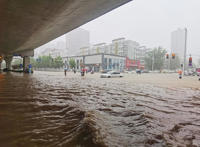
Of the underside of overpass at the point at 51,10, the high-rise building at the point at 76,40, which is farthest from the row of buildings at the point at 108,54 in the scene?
the underside of overpass at the point at 51,10

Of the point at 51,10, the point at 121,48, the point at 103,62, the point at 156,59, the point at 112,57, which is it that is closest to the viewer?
the point at 51,10

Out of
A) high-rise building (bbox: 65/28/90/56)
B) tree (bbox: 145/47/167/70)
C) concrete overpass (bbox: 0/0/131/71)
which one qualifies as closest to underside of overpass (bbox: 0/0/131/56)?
concrete overpass (bbox: 0/0/131/71)

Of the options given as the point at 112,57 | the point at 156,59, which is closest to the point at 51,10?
the point at 112,57

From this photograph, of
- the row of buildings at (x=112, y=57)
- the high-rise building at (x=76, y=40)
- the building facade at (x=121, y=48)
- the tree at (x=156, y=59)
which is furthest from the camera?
the high-rise building at (x=76, y=40)

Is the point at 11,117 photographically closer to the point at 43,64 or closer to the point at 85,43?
the point at 43,64

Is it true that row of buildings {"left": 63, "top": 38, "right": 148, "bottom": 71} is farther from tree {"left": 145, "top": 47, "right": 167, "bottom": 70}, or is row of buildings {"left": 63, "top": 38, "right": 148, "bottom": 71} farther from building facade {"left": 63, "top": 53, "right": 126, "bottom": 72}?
tree {"left": 145, "top": 47, "right": 167, "bottom": 70}

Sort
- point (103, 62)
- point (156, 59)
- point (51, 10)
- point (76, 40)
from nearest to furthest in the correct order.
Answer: point (51, 10)
point (103, 62)
point (156, 59)
point (76, 40)

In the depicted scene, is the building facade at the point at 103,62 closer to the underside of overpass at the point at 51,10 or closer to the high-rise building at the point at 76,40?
the underside of overpass at the point at 51,10

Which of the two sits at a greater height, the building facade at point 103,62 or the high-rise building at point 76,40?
the high-rise building at point 76,40

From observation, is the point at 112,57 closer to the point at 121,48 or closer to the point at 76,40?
the point at 121,48

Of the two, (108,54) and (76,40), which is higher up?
(76,40)

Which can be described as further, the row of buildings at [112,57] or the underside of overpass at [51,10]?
the row of buildings at [112,57]

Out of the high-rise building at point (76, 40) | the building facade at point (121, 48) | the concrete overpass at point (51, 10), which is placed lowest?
the concrete overpass at point (51, 10)

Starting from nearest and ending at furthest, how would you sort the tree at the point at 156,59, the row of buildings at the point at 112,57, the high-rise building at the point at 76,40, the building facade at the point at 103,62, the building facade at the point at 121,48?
the building facade at the point at 103,62 < the row of buildings at the point at 112,57 < the tree at the point at 156,59 < the building facade at the point at 121,48 < the high-rise building at the point at 76,40
